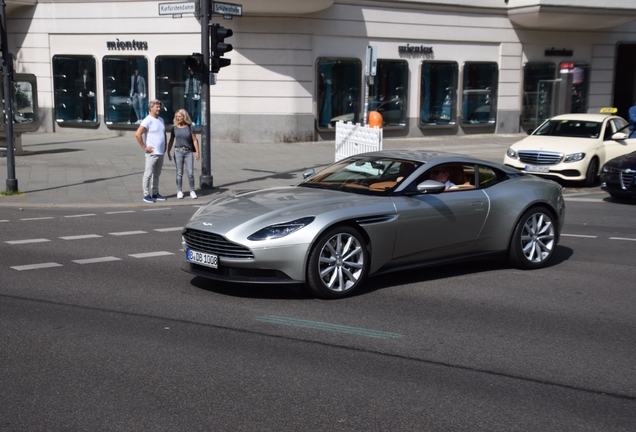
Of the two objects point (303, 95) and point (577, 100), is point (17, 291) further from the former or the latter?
point (577, 100)

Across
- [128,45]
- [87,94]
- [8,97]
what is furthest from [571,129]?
[87,94]

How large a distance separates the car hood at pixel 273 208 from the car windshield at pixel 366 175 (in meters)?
0.23

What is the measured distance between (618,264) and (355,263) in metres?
3.81

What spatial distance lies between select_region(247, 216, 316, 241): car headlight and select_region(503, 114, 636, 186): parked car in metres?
11.5

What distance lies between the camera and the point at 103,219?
13.1m

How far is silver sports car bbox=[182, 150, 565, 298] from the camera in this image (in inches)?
295

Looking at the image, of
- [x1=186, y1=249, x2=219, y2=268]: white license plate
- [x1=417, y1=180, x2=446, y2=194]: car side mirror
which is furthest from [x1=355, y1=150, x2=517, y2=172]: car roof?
[x1=186, y1=249, x2=219, y2=268]: white license plate

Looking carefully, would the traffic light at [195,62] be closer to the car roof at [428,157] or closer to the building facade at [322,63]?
the car roof at [428,157]

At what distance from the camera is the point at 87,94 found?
1126 inches

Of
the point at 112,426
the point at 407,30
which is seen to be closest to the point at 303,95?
the point at 407,30

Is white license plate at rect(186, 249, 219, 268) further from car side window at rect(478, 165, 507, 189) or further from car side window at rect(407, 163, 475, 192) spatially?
car side window at rect(478, 165, 507, 189)

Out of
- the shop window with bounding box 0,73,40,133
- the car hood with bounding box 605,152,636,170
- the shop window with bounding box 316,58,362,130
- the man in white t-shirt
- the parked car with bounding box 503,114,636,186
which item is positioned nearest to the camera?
the man in white t-shirt

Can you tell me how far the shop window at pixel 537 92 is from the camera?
31.9m

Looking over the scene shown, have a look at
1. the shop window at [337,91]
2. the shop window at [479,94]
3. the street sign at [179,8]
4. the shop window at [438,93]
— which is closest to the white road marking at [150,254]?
the street sign at [179,8]
